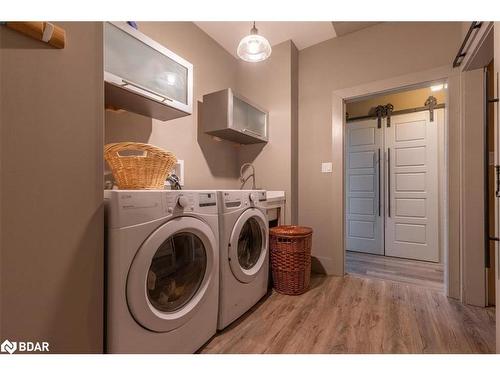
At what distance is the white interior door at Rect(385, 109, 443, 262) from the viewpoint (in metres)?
2.68

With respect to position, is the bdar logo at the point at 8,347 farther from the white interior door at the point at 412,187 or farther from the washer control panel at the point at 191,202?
the white interior door at the point at 412,187

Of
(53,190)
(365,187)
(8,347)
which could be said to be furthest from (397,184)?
(8,347)

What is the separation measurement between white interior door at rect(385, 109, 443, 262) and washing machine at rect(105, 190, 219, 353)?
2.70m

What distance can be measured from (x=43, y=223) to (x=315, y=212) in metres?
2.15

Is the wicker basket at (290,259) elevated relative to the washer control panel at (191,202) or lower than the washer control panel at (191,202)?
lower

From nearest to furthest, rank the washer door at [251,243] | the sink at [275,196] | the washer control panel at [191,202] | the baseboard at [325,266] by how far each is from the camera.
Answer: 1. the washer control panel at [191,202]
2. the washer door at [251,243]
3. the sink at [275,196]
4. the baseboard at [325,266]

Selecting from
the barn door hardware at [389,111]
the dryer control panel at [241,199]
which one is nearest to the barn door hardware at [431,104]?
the barn door hardware at [389,111]

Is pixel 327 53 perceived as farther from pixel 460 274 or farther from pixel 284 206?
pixel 460 274

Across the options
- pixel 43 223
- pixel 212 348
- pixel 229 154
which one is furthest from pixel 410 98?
pixel 43 223

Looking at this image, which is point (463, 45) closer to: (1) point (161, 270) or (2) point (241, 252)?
(2) point (241, 252)

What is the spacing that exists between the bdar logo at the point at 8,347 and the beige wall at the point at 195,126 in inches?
43.2

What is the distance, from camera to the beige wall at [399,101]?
270 cm

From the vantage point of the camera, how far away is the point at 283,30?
85.8 inches

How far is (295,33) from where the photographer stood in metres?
2.23
